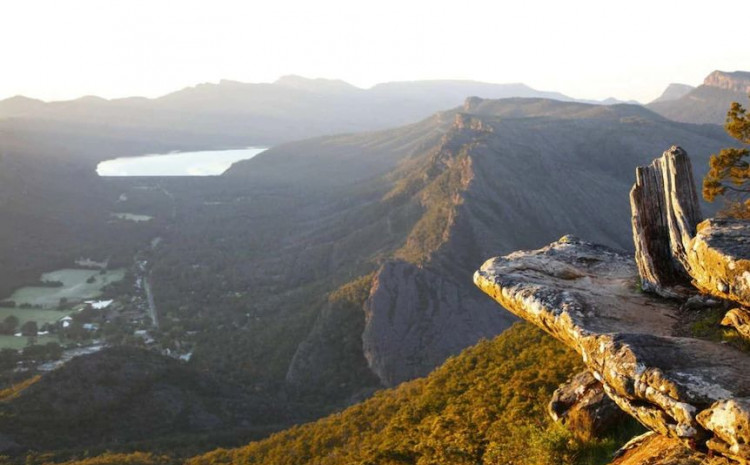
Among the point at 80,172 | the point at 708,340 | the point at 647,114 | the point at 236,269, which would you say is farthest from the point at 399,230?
the point at 80,172

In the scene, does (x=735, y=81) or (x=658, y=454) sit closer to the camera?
(x=658, y=454)

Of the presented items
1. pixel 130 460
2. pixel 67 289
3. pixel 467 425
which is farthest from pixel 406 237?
pixel 467 425

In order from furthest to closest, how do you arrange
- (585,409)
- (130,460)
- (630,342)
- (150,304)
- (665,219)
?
(150,304) < (130,460) < (665,219) < (585,409) < (630,342)

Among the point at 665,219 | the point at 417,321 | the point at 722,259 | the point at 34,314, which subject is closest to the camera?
the point at 722,259

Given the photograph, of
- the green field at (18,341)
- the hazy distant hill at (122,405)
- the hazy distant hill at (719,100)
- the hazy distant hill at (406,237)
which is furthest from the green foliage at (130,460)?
the hazy distant hill at (719,100)

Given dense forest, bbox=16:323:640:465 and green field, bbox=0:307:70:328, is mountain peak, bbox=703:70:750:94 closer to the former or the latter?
dense forest, bbox=16:323:640:465

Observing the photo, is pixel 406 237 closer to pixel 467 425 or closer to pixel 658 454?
pixel 467 425

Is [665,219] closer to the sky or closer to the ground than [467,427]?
closer to the sky

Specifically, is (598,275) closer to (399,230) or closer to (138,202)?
(399,230)
